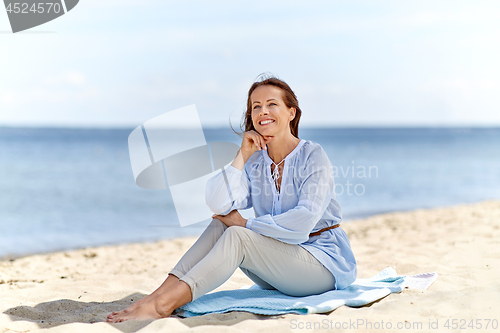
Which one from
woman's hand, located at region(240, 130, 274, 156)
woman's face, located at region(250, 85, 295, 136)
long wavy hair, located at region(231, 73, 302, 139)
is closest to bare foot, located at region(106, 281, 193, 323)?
woman's hand, located at region(240, 130, 274, 156)

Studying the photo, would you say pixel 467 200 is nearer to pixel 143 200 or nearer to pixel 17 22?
pixel 143 200

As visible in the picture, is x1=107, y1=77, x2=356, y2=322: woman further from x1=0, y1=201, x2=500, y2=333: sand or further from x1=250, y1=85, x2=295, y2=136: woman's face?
x1=0, y1=201, x2=500, y2=333: sand

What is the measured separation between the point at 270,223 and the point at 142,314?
100 centimetres

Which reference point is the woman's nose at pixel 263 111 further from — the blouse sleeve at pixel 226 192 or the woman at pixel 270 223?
the blouse sleeve at pixel 226 192

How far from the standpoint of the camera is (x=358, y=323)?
249cm

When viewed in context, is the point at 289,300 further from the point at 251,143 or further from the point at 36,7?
the point at 36,7

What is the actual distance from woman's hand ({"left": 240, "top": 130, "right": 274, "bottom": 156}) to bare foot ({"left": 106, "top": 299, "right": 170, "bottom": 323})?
1.27 metres

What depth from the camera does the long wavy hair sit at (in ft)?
11.1

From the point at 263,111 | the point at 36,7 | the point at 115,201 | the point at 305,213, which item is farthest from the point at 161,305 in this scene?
the point at 115,201

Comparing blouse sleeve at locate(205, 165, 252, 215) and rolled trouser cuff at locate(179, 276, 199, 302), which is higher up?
blouse sleeve at locate(205, 165, 252, 215)

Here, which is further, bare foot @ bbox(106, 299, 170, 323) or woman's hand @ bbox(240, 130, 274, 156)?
woman's hand @ bbox(240, 130, 274, 156)

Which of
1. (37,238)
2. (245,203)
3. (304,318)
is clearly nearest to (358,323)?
(304,318)

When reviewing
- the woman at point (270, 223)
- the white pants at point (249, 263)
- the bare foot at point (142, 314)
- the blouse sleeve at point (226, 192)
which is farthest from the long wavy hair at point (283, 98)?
the bare foot at point (142, 314)

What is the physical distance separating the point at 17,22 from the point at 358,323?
7.94 m
